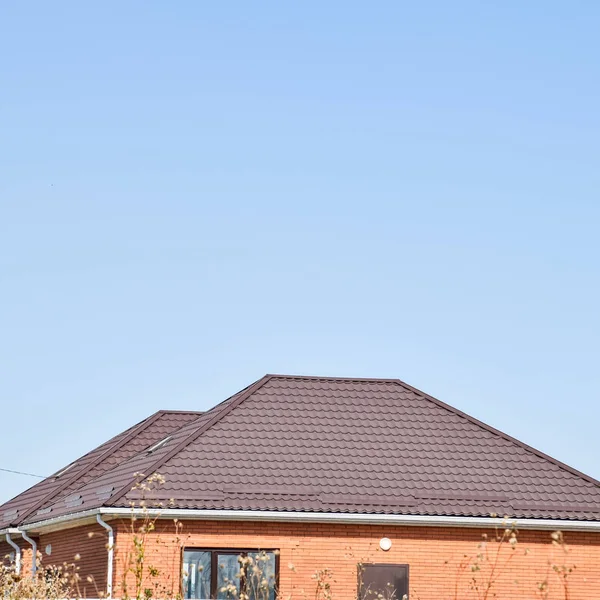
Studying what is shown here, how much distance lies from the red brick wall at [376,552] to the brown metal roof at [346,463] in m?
0.37

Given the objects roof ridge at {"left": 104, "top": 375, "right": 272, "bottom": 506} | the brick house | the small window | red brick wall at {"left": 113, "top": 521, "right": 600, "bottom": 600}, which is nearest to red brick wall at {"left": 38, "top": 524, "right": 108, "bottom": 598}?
the brick house

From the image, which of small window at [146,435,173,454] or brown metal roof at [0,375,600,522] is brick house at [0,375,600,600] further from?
small window at [146,435,173,454]

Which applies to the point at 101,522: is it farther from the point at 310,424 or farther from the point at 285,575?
the point at 310,424

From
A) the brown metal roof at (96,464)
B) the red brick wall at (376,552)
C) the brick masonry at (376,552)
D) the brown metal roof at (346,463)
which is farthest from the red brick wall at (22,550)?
the red brick wall at (376,552)

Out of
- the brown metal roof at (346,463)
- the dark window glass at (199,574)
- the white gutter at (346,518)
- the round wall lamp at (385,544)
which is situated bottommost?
the dark window glass at (199,574)

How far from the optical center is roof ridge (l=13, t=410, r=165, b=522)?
935 inches

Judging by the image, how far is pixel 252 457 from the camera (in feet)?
66.5

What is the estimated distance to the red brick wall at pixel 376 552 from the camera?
18.5m

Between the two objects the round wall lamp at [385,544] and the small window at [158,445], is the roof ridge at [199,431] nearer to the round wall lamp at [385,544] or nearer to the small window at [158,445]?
the small window at [158,445]

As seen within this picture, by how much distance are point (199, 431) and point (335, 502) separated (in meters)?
3.14

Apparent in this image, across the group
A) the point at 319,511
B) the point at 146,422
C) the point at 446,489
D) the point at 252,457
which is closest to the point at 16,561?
the point at 146,422

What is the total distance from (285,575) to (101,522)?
124 inches

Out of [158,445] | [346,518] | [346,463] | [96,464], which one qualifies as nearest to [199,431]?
[158,445]

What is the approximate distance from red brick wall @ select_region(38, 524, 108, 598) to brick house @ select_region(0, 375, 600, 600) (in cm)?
4
